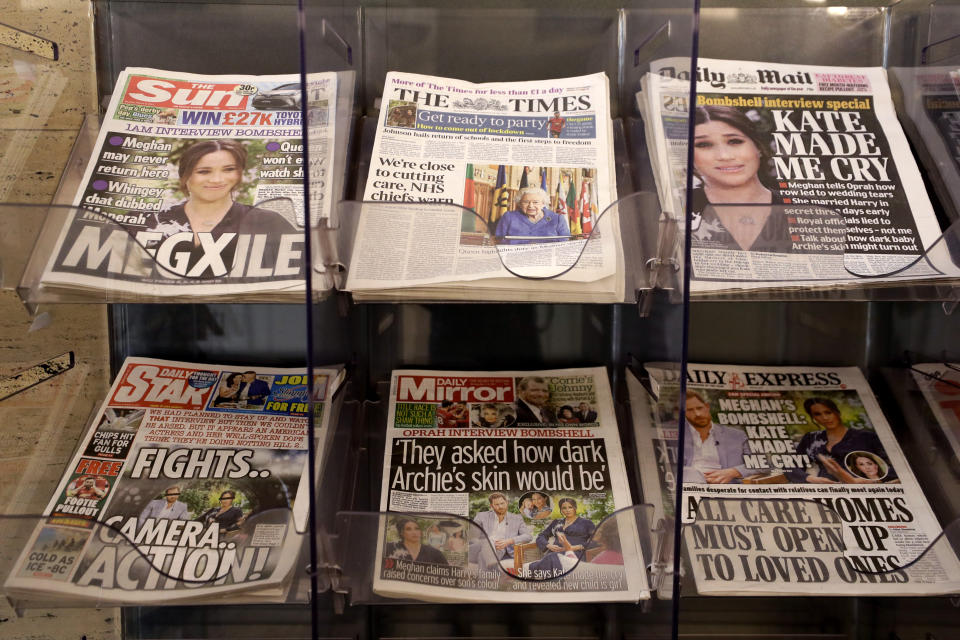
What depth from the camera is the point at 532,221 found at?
0.91 meters

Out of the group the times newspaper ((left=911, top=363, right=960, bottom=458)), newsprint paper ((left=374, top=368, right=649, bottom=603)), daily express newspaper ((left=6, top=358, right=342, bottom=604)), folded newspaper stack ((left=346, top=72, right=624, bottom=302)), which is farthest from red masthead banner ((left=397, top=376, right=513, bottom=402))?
the times newspaper ((left=911, top=363, right=960, bottom=458))

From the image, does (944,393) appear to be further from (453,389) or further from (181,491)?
(181,491)

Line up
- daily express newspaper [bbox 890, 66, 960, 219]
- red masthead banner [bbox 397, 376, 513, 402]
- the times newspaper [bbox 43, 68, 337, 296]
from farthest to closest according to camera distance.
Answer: red masthead banner [bbox 397, 376, 513, 402] < daily express newspaper [bbox 890, 66, 960, 219] < the times newspaper [bbox 43, 68, 337, 296]

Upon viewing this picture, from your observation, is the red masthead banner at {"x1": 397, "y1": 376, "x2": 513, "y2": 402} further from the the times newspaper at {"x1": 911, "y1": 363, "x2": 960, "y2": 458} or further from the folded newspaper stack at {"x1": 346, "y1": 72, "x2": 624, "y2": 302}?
the the times newspaper at {"x1": 911, "y1": 363, "x2": 960, "y2": 458}

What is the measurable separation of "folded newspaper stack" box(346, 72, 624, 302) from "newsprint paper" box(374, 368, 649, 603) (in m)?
0.30

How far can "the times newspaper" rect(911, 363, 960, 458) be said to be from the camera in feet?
3.47

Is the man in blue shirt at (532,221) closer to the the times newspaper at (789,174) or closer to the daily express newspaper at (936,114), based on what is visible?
the the times newspaper at (789,174)

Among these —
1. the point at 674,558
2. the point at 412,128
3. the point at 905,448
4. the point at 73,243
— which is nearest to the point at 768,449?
the point at 905,448

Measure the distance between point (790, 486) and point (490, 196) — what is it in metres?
0.63

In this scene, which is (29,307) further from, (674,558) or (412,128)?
(674,558)

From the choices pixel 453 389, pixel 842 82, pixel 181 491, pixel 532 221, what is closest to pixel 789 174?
pixel 842 82

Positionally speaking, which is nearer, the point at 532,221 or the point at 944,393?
the point at 532,221

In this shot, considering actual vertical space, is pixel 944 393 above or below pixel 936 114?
below

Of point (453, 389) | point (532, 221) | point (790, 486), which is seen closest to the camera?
point (532, 221)
